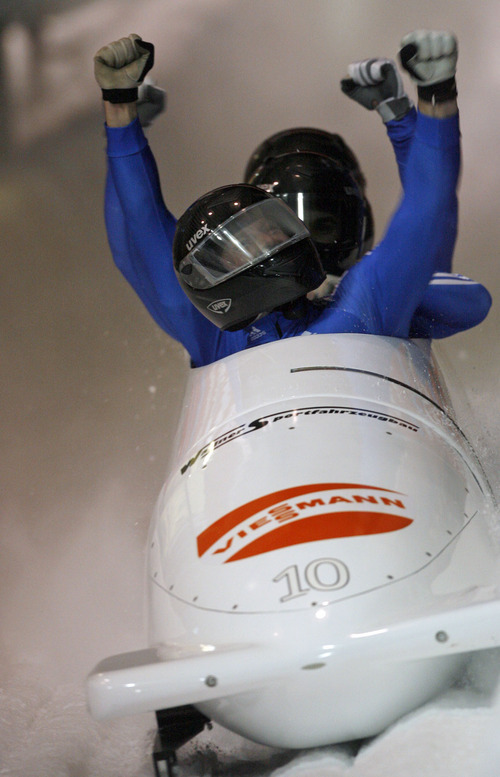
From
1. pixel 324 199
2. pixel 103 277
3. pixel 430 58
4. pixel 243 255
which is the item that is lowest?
pixel 103 277

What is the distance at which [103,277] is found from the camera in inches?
239

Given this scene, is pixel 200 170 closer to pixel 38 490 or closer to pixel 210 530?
pixel 38 490

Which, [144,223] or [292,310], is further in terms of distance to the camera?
[144,223]

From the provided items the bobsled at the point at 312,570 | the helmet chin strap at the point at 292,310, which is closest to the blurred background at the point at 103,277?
the bobsled at the point at 312,570

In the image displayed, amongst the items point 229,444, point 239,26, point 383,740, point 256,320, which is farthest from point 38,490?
point 239,26

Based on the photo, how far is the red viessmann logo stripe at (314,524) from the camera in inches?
64.6

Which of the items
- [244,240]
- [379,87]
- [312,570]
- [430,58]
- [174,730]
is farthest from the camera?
[379,87]

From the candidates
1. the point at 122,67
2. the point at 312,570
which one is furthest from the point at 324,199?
the point at 312,570

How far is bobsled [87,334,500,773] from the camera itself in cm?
147

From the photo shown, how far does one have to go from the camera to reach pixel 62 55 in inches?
284

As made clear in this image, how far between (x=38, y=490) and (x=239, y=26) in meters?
4.44

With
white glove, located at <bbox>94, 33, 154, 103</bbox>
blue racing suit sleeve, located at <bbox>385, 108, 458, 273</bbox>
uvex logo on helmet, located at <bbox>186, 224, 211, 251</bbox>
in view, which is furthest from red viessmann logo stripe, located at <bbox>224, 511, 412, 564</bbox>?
white glove, located at <bbox>94, 33, 154, 103</bbox>

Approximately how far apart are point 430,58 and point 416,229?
1.63 feet

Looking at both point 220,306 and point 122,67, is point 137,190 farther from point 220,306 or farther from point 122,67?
point 220,306
